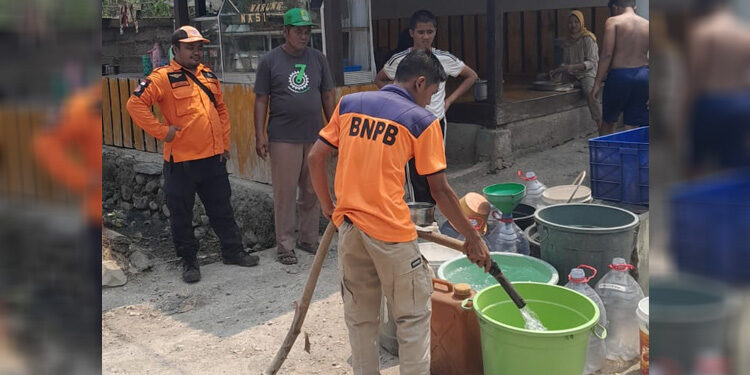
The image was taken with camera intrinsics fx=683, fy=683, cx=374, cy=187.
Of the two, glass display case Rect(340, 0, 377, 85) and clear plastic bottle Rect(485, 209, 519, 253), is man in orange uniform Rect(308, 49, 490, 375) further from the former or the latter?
glass display case Rect(340, 0, 377, 85)

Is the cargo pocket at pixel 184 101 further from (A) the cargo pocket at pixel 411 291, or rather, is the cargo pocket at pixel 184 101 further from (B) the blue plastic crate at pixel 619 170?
(B) the blue plastic crate at pixel 619 170

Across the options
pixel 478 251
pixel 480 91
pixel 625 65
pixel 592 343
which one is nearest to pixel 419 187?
pixel 592 343

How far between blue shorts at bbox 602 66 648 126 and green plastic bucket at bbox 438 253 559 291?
9.97 ft

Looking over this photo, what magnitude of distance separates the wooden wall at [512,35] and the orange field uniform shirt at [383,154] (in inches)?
342

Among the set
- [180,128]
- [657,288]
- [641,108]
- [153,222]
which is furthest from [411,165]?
[657,288]

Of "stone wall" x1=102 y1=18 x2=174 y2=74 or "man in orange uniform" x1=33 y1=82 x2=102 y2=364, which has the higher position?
"stone wall" x1=102 y1=18 x2=174 y2=74

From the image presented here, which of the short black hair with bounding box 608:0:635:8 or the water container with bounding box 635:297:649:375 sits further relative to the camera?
the short black hair with bounding box 608:0:635:8

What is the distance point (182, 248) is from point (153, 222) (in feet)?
11.6

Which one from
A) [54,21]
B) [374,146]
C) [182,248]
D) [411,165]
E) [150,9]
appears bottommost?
[182,248]

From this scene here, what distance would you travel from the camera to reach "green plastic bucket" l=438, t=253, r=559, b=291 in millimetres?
4130

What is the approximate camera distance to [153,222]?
873cm

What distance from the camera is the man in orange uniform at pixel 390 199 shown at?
3.09m

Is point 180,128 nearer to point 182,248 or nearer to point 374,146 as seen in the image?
point 182,248

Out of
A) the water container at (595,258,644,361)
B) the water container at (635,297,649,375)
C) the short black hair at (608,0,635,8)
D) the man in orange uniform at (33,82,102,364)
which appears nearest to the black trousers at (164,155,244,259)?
the water container at (595,258,644,361)
